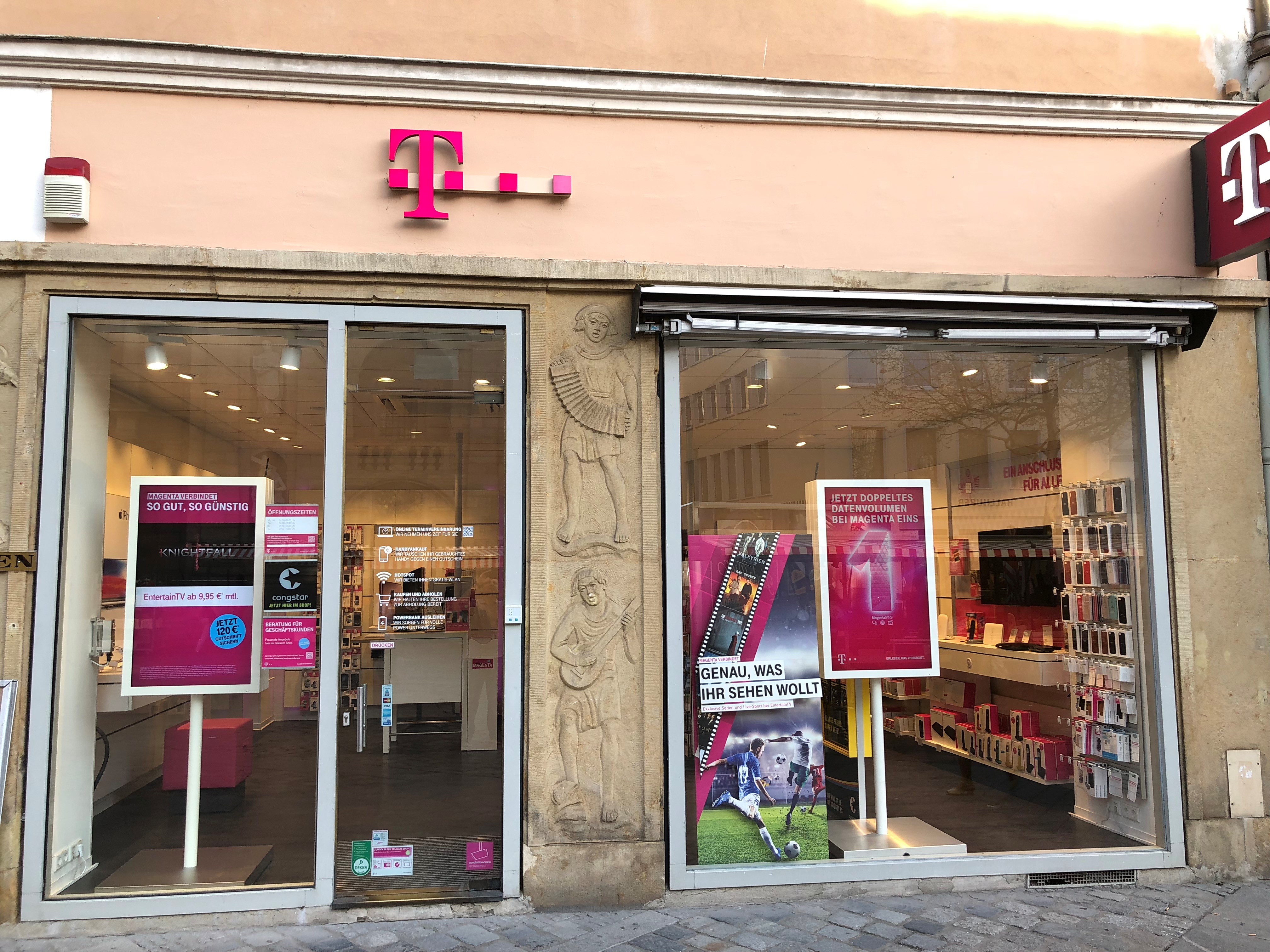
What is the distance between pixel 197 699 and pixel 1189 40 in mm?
7487

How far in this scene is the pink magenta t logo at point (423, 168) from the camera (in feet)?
16.6

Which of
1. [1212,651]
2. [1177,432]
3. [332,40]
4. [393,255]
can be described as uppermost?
[332,40]

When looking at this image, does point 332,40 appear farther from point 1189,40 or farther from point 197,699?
point 1189,40

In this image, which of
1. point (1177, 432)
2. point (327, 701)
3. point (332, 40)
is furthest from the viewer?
point (1177, 432)

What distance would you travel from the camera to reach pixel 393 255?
502cm

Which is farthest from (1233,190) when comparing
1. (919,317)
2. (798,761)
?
(798,761)

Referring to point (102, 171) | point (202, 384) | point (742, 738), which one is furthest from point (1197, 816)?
point (102, 171)

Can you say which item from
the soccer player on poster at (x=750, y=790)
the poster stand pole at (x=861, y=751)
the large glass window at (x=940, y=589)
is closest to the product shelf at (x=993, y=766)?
the large glass window at (x=940, y=589)

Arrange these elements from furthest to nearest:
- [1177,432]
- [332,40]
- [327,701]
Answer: [1177,432], [332,40], [327,701]

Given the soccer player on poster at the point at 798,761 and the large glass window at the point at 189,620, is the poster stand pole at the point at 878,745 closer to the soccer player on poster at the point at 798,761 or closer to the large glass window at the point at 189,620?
the soccer player on poster at the point at 798,761

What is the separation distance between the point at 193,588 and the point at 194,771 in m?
1.04

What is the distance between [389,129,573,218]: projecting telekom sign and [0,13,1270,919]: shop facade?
20 mm

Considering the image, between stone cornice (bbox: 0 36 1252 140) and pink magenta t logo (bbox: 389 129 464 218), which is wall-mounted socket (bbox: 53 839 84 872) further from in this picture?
stone cornice (bbox: 0 36 1252 140)

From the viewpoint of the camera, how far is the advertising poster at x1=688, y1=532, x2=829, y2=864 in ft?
16.9
